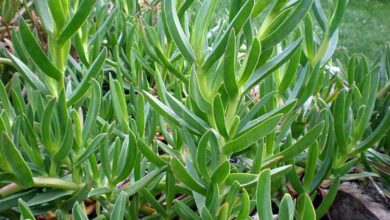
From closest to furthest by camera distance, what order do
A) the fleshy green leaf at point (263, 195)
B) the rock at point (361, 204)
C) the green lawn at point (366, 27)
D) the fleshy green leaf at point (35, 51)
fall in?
the fleshy green leaf at point (263, 195), the fleshy green leaf at point (35, 51), the rock at point (361, 204), the green lawn at point (366, 27)

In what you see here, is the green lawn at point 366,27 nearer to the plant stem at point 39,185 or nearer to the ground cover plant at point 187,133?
the ground cover plant at point 187,133

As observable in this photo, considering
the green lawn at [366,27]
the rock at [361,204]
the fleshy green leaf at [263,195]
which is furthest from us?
the green lawn at [366,27]

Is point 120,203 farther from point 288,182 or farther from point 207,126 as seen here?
point 288,182

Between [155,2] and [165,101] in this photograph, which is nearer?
[165,101]

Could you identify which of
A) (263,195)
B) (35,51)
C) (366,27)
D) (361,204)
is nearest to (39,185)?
(35,51)

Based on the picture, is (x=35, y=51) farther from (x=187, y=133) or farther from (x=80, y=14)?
(x=187, y=133)

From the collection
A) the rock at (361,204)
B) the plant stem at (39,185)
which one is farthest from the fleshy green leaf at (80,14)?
the rock at (361,204)

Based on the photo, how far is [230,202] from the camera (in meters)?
0.50

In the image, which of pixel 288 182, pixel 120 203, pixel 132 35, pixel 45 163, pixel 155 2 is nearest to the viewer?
pixel 120 203

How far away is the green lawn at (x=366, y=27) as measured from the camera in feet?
13.0

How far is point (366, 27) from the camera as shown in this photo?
4668mm

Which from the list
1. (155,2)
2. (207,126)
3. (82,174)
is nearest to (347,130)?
(207,126)

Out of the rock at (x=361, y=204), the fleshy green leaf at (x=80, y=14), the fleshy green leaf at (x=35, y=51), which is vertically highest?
the fleshy green leaf at (x=80, y=14)

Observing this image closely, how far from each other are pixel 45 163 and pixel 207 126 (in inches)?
6.9
